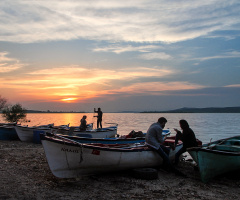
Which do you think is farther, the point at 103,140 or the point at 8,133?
the point at 8,133

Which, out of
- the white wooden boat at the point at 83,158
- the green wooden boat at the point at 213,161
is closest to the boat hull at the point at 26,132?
the white wooden boat at the point at 83,158

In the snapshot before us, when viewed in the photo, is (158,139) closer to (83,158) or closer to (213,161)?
(213,161)

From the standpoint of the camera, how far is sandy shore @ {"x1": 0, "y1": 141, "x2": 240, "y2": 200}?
A: 747 cm

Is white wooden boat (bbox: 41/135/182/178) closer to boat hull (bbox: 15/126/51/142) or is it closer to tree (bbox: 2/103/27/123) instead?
boat hull (bbox: 15/126/51/142)

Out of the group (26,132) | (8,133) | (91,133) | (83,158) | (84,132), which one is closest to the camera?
(83,158)

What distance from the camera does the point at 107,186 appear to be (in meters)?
8.44

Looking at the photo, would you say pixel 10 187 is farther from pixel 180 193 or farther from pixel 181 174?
pixel 181 174

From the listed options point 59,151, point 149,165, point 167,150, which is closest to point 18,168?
point 59,151

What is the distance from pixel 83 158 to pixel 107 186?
1.26m

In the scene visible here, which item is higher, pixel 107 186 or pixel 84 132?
pixel 84 132

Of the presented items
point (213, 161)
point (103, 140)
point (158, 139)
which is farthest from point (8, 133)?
point (213, 161)

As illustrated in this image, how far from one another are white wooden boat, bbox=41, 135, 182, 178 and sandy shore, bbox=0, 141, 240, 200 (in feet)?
1.24

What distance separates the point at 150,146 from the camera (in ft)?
34.2

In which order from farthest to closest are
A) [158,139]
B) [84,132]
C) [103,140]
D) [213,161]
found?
[84,132], [103,140], [158,139], [213,161]
